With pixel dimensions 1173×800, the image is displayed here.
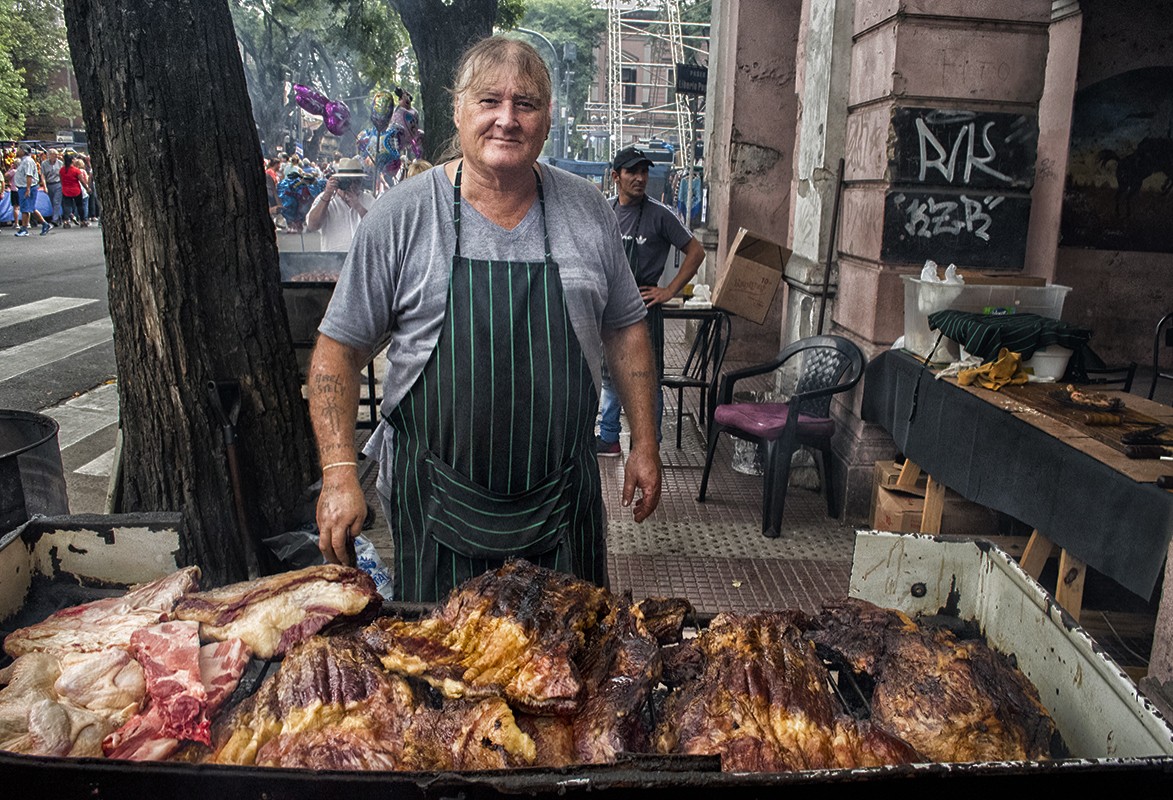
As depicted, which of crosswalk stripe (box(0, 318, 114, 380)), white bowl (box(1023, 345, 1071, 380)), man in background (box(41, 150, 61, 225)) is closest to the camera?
white bowl (box(1023, 345, 1071, 380))

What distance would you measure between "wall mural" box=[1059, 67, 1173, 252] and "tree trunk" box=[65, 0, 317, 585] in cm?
782

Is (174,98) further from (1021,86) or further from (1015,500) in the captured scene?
(1021,86)

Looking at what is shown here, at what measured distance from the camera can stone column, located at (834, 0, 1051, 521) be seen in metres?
5.76

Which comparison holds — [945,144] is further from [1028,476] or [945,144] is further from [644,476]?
[644,476]

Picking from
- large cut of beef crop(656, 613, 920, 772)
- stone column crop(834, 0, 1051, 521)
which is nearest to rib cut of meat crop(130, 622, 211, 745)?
large cut of beef crop(656, 613, 920, 772)

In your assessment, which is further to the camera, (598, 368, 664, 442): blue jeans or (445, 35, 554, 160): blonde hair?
(598, 368, 664, 442): blue jeans

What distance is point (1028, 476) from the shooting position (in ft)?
13.4

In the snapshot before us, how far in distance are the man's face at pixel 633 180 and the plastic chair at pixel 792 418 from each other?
1857 mm

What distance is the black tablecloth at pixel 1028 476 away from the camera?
3.32m

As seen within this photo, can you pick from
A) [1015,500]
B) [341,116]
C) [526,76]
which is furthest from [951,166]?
[341,116]

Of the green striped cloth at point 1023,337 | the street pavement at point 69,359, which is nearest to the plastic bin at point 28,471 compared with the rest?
the street pavement at point 69,359

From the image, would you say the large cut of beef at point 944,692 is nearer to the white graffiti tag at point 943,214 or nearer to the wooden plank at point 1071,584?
the wooden plank at point 1071,584

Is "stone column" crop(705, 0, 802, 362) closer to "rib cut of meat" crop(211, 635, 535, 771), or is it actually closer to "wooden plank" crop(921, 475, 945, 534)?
"wooden plank" crop(921, 475, 945, 534)

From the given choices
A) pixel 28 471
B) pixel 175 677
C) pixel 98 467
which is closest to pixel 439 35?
pixel 98 467
